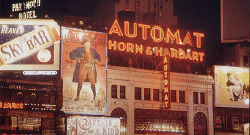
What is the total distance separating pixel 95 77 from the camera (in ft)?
115

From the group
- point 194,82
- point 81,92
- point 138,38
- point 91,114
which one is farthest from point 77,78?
point 194,82

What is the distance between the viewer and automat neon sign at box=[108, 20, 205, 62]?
38.9 m

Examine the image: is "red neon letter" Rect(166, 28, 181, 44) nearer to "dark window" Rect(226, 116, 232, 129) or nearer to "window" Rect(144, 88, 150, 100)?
"window" Rect(144, 88, 150, 100)

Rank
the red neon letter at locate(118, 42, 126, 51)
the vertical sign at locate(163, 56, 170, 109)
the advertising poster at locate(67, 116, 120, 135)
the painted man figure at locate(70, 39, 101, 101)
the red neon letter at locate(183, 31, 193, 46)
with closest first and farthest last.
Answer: the advertising poster at locate(67, 116, 120, 135)
the painted man figure at locate(70, 39, 101, 101)
the vertical sign at locate(163, 56, 170, 109)
the red neon letter at locate(118, 42, 126, 51)
the red neon letter at locate(183, 31, 193, 46)

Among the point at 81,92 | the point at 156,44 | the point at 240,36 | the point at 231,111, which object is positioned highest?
the point at 156,44

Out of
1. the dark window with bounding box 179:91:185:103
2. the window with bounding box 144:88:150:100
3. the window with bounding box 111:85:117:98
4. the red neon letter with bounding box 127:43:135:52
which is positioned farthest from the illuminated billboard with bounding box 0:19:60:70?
the dark window with bounding box 179:91:185:103

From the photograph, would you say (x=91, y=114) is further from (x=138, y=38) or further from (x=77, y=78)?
(x=138, y=38)

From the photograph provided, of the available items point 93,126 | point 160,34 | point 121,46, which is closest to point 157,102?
point 121,46

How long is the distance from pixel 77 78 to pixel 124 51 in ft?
22.7

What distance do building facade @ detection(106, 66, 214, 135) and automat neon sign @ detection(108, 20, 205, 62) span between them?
2632 millimetres

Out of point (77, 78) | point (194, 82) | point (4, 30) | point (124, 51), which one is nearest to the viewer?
point (4, 30)

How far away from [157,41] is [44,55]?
590 inches

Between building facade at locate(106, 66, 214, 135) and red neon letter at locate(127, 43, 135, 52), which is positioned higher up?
red neon letter at locate(127, 43, 135, 52)

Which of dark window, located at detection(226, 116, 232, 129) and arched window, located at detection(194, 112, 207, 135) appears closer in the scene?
arched window, located at detection(194, 112, 207, 135)
